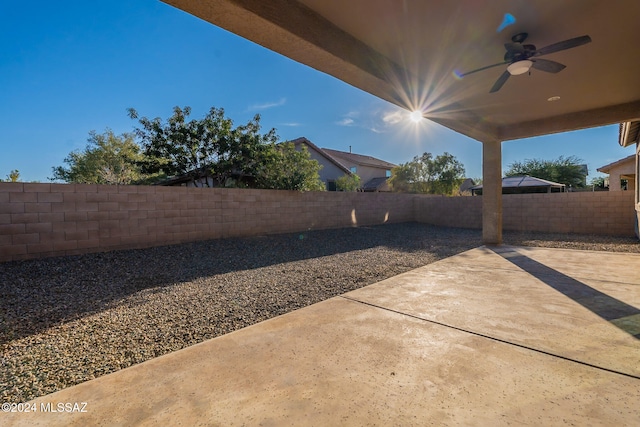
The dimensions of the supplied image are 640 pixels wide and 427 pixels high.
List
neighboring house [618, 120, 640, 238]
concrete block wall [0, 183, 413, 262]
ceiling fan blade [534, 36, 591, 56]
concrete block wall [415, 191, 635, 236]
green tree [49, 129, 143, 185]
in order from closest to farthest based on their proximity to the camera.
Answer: ceiling fan blade [534, 36, 591, 56], concrete block wall [0, 183, 413, 262], neighboring house [618, 120, 640, 238], concrete block wall [415, 191, 635, 236], green tree [49, 129, 143, 185]

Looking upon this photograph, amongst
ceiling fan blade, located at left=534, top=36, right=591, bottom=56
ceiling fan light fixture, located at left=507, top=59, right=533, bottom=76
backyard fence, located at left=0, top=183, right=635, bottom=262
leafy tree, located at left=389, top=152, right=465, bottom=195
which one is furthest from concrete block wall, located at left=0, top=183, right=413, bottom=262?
leafy tree, located at left=389, top=152, right=465, bottom=195

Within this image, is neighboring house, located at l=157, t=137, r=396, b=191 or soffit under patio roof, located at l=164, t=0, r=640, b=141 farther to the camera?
neighboring house, located at l=157, t=137, r=396, b=191

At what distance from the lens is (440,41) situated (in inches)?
129

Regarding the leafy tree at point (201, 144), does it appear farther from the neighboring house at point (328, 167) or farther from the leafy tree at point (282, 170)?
the neighboring house at point (328, 167)

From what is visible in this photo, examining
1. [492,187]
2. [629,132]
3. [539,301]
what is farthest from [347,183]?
[539,301]

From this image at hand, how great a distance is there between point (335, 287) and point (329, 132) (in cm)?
1698

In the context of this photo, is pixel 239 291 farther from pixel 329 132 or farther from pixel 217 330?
pixel 329 132

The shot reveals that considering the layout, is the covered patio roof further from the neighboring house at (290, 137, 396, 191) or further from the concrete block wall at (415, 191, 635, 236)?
the neighboring house at (290, 137, 396, 191)

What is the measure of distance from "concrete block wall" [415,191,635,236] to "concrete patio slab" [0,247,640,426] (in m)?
7.44

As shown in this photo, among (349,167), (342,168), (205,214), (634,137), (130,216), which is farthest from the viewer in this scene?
(349,167)

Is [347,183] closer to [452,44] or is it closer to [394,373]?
[452,44]

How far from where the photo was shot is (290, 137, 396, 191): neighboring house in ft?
54.2

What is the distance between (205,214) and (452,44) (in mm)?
5629

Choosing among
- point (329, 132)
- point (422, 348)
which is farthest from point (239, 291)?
point (329, 132)
